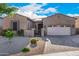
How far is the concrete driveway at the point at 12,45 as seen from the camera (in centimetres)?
877

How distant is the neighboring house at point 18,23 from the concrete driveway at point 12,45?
0.18 m

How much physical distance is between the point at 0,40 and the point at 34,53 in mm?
683

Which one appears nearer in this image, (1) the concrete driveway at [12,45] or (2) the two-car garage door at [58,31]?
(1) the concrete driveway at [12,45]

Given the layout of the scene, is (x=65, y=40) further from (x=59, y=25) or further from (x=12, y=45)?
(x=12, y=45)

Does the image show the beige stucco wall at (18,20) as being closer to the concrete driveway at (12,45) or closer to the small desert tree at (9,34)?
the small desert tree at (9,34)

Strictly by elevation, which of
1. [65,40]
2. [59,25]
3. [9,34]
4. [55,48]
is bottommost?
[55,48]

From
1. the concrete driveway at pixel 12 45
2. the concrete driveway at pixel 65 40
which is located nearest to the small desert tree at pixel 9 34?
the concrete driveway at pixel 12 45

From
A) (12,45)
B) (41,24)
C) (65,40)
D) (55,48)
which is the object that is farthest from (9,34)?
(65,40)

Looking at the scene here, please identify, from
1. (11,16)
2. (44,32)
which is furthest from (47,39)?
(11,16)

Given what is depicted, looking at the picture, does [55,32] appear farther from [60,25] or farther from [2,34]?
[2,34]

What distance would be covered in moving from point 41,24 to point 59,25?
344 millimetres

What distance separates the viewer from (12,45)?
8.83 metres

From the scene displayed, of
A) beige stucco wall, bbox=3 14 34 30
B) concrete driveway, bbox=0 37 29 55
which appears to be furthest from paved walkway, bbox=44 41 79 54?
beige stucco wall, bbox=3 14 34 30

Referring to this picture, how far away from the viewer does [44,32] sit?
8.85 metres
